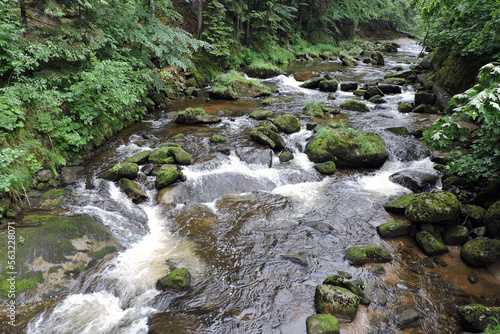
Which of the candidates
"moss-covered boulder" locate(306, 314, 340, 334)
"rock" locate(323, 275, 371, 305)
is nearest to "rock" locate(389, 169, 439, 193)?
"rock" locate(323, 275, 371, 305)

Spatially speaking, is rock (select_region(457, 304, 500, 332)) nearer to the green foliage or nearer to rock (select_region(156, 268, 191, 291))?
the green foliage

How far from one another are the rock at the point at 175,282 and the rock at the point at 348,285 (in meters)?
2.53

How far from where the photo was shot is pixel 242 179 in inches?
320

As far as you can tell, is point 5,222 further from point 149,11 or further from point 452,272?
point 149,11

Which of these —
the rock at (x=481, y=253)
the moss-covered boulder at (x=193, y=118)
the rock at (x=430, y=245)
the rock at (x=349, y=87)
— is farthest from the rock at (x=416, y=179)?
the rock at (x=349, y=87)

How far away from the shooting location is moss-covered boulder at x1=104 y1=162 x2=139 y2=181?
7.23m

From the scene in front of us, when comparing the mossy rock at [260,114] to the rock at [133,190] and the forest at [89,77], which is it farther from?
the rock at [133,190]

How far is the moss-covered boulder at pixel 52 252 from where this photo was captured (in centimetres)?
437

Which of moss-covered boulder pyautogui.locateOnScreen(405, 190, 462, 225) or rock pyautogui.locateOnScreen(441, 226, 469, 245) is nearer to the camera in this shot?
rock pyautogui.locateOnScreen(441, 226, 469, 245)

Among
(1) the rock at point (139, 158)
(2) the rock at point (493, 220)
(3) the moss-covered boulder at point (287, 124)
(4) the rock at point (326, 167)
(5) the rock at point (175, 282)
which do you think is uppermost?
(3) the moss-covered boulder at point (287, 124)

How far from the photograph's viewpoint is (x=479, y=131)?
6.01 m

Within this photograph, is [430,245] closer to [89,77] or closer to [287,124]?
[287,124]

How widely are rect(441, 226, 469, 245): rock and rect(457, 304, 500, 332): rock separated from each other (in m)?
1.83

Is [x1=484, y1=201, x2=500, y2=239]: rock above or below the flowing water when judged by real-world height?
above
